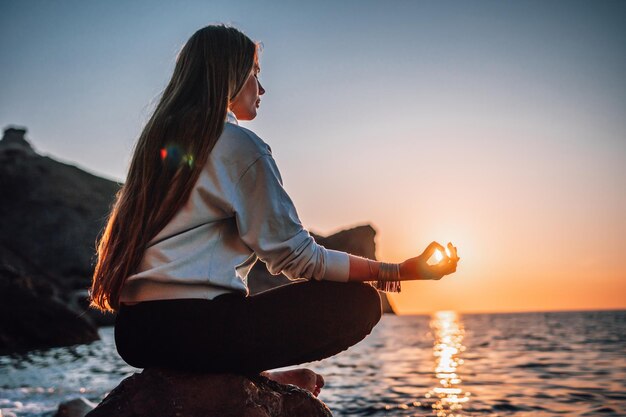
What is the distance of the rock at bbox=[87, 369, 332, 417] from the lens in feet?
8.76

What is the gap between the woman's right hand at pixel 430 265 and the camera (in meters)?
2.69

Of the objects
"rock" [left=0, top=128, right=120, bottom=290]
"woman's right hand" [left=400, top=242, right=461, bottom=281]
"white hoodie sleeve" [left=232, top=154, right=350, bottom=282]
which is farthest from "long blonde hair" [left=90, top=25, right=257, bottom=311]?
"rock" [left=0, top=128, right=120, bottom=290]

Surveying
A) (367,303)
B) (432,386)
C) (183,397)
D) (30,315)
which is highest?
(367,303)

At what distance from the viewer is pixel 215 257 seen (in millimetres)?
2516

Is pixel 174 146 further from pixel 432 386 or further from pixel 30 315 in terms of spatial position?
pixel 30 315

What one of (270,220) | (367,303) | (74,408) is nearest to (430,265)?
(367,303)

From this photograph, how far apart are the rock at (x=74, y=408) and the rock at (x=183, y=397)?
18.7ft

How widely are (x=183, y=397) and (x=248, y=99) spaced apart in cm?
147

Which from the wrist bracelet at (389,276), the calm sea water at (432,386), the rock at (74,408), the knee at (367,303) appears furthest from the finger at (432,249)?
the rock at (74,408)

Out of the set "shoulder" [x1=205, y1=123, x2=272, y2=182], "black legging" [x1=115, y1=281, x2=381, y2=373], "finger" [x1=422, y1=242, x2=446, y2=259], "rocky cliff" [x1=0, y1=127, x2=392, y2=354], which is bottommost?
"black legging" [x1=115, y1=281, x2=381, y2=373]

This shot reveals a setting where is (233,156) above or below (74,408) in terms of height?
above

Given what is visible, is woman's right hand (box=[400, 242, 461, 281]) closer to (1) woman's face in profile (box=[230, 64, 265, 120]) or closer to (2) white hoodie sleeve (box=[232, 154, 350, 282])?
(2) white hoodie sleeve (box=[232, 154, 350, 282])

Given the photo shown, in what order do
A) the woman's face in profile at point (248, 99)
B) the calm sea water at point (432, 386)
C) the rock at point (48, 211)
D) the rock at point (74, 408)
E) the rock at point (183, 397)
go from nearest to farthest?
the rock at point (183, 397)
the woman's face in profile at point (248, 99)
the rock at point (74, 408)
the calm sea water at point (432, 386)
the rock at point (48, 211)

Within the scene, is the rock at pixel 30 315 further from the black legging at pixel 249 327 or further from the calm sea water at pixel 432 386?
the black legging at pixel 249 327
